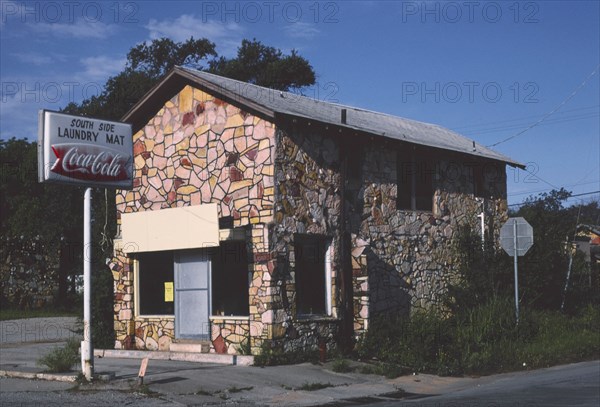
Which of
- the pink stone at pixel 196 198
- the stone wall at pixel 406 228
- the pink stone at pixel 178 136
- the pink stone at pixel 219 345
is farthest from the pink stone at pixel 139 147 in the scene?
the stone wall at pixel 406 228

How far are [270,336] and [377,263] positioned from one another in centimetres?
398

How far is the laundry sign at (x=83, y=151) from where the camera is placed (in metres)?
14.7

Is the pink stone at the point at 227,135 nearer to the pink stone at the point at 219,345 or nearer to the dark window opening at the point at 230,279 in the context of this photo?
the dark window opening at the point at 230,279

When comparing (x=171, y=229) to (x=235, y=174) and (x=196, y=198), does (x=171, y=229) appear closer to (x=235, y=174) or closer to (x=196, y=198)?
(x=196, y=198)

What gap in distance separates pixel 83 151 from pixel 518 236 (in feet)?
35.8

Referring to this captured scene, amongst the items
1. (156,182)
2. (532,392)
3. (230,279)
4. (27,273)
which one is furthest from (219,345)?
(27,273)

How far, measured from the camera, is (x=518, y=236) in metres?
20.0

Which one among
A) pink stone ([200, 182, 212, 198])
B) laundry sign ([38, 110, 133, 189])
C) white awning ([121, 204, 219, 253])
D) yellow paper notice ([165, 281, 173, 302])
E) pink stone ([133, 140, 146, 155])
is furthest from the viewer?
pink stone ([133, 140, 146, 155])

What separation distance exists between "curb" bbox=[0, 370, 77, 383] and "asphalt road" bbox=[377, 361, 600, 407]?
5741 mm

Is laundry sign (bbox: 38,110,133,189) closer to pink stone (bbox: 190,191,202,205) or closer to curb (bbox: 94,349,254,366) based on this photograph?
pink stone (bbox: 190,191,202,205)

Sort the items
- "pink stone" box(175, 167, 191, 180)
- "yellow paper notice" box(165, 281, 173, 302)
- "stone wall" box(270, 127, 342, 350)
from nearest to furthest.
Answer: "stone wall" box(270, 127, 342, 350)
"pink stone" box(175, 167, 191, 180)
"yellow paper notice" box(165, 281, 173, 302)

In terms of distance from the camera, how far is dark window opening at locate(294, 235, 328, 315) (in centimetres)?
1809

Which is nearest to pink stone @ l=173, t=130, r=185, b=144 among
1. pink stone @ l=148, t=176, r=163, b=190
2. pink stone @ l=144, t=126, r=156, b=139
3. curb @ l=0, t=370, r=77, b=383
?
pink stone @ l=144, t=126, r=156, b=139

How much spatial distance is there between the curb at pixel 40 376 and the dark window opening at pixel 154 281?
14.9ft
